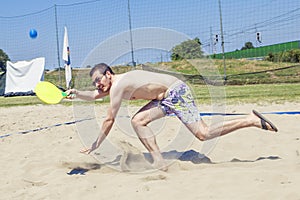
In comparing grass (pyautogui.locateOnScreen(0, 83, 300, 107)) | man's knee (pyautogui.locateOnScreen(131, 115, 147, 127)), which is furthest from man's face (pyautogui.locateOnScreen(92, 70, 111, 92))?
grass (pyautogui.locateOnScreen(0, 83, 300, 107))

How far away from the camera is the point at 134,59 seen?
5.92 metres

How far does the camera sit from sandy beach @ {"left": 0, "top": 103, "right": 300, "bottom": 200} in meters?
2.84

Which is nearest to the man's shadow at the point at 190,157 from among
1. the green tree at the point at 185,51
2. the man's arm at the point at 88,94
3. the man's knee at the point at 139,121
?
the man's knee at the point at 139,121

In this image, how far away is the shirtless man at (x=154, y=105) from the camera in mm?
3701

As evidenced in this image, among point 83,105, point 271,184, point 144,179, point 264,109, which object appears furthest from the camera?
point 83,105

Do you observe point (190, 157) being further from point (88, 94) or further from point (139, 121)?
point (88, 94)

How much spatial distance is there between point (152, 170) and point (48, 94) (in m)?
1.55

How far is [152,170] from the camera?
3.65 m

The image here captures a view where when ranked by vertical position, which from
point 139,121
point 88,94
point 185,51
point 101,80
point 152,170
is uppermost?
point 185,51

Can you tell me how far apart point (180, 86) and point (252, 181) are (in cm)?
137

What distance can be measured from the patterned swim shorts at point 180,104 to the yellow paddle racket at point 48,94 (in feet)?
3.74

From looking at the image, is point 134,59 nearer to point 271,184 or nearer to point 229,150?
point 229,150

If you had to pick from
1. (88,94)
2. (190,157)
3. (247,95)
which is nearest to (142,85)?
(88,94)

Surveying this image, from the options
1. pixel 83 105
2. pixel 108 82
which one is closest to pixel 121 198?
pixel 108 82
